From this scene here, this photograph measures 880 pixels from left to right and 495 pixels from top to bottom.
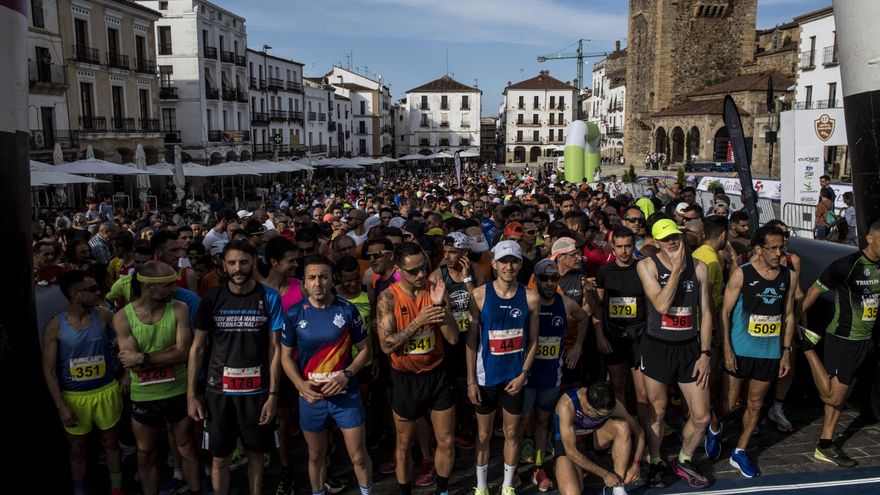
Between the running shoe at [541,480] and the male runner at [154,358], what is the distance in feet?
8.79

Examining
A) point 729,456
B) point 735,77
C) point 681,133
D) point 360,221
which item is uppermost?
point 735,77

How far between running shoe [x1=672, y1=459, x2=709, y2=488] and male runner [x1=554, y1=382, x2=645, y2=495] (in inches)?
20.6

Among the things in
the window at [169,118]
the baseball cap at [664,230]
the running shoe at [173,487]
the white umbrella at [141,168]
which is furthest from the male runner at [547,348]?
the window at [169,118]

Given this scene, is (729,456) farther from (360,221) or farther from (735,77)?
(735,77)

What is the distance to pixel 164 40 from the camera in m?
41.4

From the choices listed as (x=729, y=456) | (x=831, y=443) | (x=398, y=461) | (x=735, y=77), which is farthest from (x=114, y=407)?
(x=735, y=77)

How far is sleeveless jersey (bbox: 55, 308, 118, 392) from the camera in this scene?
4.60 metres

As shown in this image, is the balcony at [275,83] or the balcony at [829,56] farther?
the balcony at [275,83]

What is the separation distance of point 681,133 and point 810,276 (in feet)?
157

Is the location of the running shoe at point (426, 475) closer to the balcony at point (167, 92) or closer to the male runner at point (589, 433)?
the male runner at point (589, 433)

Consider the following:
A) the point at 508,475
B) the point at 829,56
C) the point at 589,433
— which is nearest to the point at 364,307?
the point at 508,475

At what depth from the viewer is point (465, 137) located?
87.4 metres

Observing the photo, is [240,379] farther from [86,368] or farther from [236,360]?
[86,368]

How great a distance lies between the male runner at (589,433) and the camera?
4.64 meters
